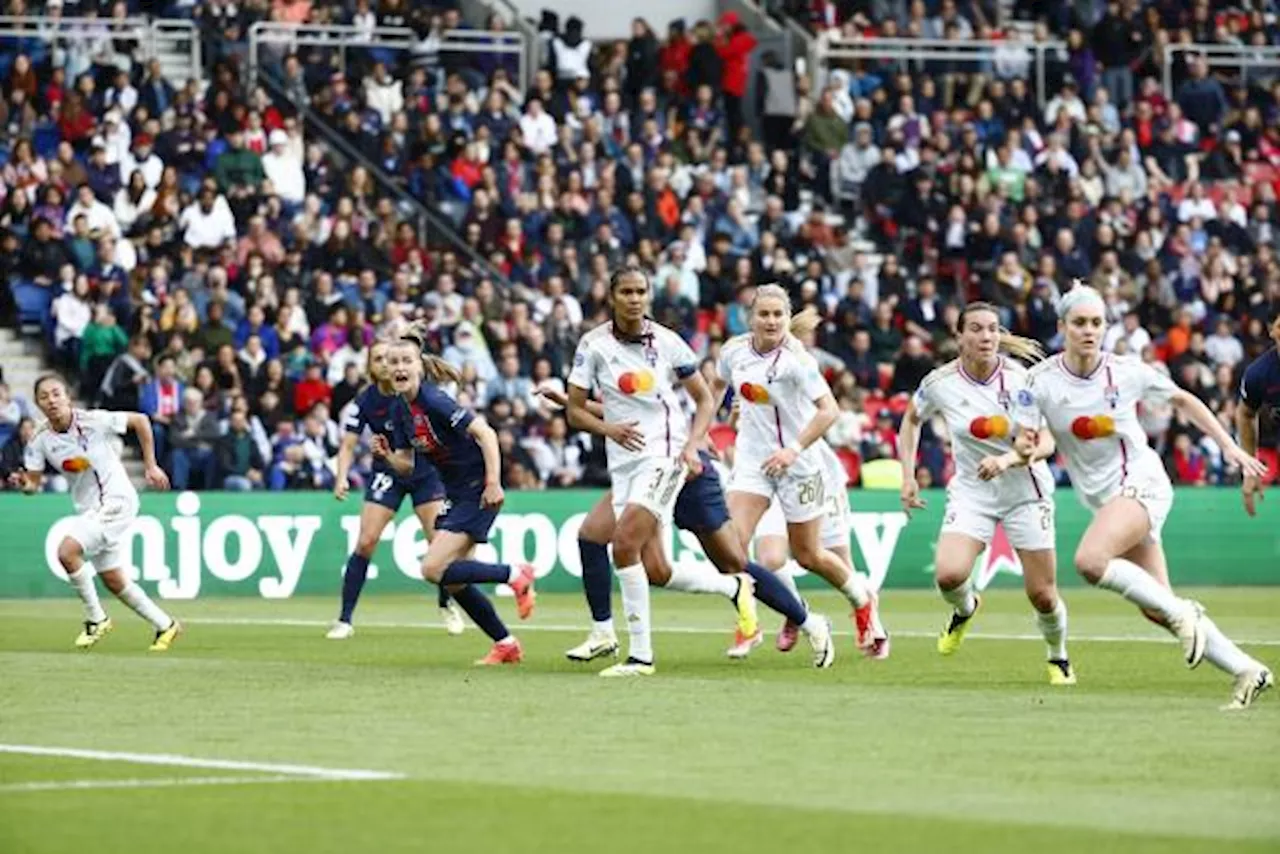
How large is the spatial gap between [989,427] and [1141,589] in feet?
8.41

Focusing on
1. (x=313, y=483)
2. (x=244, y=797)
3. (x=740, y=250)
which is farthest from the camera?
(x=740, y=250)

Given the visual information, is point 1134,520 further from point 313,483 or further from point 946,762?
point 313,483

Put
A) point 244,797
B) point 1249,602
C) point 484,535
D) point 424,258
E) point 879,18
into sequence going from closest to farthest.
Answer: point 244,797, point 484,535, point 1249,602, point 424,258, point 879,18

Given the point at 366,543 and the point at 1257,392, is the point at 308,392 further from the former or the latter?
the point at 1257,392

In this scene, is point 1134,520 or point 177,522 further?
point 177,522

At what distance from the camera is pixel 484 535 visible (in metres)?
18.9

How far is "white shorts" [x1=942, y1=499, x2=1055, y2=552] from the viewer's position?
1672 centimetres

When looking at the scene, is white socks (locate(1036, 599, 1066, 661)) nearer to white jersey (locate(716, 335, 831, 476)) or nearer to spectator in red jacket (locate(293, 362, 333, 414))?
→ white jersey (locate(716, 335, 831, 476))

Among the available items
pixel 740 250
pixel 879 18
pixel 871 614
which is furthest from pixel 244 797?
pixel 879 18

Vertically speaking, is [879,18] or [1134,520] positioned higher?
→ [879,18]

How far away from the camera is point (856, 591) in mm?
19375

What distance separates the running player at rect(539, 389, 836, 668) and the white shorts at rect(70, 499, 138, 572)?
4202 millimetres

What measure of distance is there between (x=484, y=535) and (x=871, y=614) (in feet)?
8.43

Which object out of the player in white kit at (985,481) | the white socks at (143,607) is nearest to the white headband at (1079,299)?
the player in white kit at (985,481)
